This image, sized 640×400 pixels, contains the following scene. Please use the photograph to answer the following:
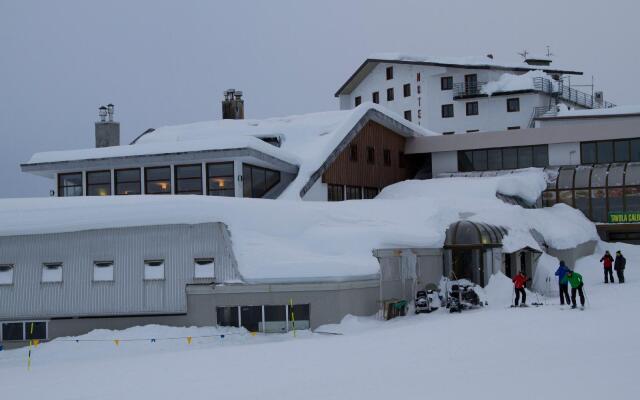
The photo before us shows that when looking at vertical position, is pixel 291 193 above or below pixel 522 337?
above

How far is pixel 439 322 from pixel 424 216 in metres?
8.09

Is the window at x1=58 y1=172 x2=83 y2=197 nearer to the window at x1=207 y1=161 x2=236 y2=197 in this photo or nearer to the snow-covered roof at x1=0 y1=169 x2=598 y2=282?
the window at x1=207 y1=161 x2=236 y2=197

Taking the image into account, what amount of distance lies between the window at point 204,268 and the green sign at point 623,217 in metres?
23.4

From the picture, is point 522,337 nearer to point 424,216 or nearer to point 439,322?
point 439,322

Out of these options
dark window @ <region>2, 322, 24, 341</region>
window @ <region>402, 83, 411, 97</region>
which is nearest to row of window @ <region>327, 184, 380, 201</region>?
dark window @ <region>2, 322, 24, 341</region>

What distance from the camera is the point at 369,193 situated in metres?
38.0

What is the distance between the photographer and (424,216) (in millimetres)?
28266

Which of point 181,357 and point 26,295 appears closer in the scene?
point 181,357

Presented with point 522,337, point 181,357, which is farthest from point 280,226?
point 522,337

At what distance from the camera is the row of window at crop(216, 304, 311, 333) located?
2195 cm

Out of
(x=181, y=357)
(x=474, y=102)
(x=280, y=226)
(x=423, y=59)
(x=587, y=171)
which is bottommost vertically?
(x=181, y=357)

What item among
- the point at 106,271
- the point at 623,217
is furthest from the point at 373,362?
the point at 623,217

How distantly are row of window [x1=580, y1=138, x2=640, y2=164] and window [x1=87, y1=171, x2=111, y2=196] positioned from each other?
24317 mm

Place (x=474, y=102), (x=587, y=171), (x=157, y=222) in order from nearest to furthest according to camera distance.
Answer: (x=157, y=222) < (x=587, y=171) < (x=474, y=102)
